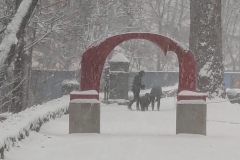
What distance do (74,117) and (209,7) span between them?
850 cm

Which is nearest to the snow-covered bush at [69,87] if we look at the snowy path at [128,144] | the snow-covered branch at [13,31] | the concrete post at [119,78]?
the concrete post at [119,78]

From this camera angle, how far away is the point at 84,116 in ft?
36.9

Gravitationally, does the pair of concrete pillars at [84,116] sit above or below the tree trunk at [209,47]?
below

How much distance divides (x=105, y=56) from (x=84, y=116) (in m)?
1.52

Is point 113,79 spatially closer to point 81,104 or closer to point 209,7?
point 209,7

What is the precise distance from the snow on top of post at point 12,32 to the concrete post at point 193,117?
411 centimetres

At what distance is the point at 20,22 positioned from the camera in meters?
11.1

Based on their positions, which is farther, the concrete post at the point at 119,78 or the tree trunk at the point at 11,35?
the concrete post at the point at 119,78

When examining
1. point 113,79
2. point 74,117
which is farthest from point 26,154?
point 113,79

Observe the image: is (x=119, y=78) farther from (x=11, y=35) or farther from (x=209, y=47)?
(x=11, y=35)

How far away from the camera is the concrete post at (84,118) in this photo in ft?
36.8

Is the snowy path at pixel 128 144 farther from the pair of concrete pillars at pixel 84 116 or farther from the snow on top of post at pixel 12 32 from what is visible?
the snow on top of post at pixel 12 32

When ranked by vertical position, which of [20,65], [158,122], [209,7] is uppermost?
[209,7]

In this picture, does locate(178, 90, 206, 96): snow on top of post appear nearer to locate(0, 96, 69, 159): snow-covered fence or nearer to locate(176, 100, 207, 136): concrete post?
locate(176, 100, 207, 136): concrete post
